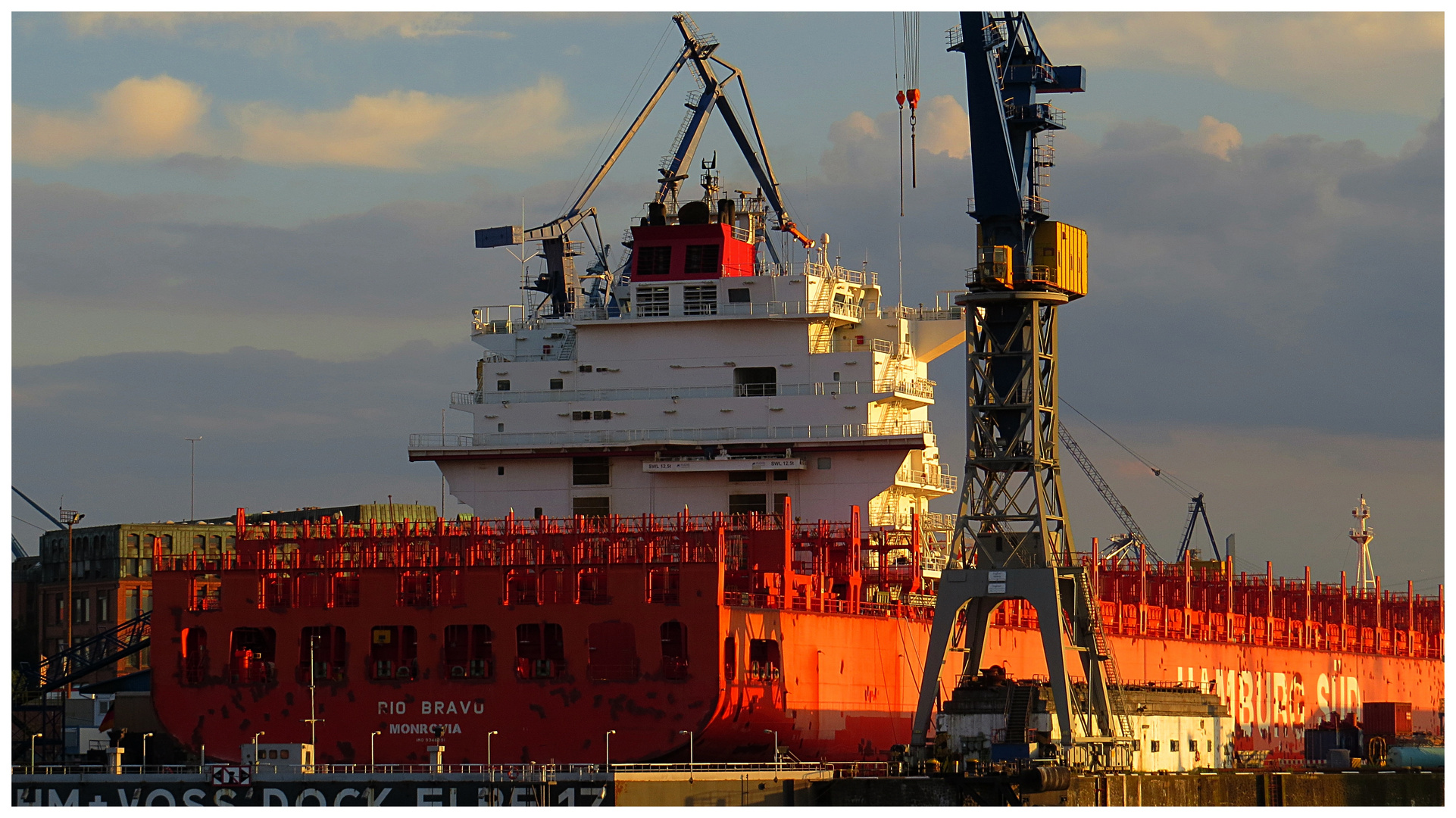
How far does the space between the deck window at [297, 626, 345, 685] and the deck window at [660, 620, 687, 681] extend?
761 centimetres

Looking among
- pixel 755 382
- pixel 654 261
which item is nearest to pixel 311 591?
pixel 755 382

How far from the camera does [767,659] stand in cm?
5259

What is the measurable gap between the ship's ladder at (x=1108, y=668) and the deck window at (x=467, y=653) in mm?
13626

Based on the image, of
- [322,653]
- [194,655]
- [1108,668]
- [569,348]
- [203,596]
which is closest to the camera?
[1108,668]

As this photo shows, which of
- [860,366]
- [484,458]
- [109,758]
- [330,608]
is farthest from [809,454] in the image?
[109,758]

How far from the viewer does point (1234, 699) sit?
77.9m

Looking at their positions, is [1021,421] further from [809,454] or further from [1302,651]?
[1302,651]

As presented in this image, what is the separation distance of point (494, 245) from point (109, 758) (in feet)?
98.7

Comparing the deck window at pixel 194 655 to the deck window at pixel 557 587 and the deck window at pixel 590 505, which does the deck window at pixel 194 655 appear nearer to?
the deck window at pixel 557 587

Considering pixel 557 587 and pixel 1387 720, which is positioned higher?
pixel 557 587

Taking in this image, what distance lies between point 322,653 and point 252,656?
2280 millimetres

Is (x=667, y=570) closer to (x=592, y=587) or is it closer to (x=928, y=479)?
(x=592, y=587)

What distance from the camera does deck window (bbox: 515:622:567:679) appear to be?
169 feet

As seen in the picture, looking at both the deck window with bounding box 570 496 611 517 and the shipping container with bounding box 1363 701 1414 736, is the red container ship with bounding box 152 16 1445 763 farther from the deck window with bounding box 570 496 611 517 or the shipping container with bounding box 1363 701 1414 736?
the shipping container with bounding box 1363 701 1414 736
